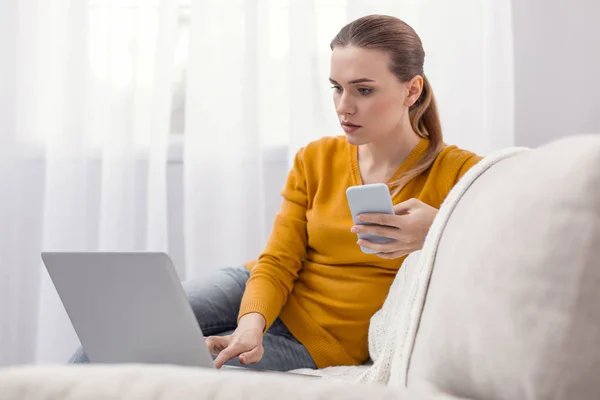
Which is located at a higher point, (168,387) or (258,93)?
(258,93)

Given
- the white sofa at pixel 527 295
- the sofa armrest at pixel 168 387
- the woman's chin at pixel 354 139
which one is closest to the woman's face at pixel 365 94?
the woman's chin at pixel 354 139

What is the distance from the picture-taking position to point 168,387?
1.34ft

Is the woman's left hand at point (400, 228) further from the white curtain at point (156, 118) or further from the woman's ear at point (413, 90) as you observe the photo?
the white curtain at point (156, 118)

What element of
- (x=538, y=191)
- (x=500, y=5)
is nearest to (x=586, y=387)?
(x=538, y=191)

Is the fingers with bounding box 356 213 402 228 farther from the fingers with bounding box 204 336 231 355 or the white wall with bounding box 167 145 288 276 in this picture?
the white wall with bounding box 167 145 288 276

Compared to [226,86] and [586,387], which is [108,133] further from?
[586,387]

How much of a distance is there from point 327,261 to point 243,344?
1.08ft

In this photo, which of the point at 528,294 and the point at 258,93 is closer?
the point at 528,294

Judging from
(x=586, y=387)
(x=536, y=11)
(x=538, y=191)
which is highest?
(x=536, y=11)

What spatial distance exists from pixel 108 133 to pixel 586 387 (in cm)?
212

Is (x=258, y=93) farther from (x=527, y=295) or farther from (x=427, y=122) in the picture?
(x=527, y=295)

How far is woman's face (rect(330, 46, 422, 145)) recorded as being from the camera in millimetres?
1744

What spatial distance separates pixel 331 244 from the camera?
5.75 feet

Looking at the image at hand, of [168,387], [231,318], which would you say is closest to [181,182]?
[231,318]
